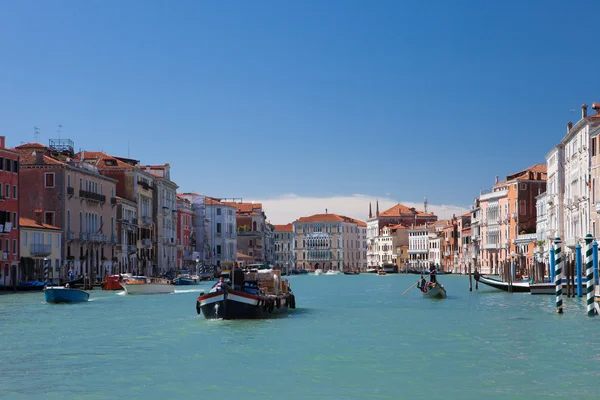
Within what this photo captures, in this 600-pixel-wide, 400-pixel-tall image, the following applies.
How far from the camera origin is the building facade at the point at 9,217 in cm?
4203

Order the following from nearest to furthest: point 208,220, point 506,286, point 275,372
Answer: point 275,372, point 506,286, point 208,220

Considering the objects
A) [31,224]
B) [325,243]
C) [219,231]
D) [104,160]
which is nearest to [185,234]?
[219,231]

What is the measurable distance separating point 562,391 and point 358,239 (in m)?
135

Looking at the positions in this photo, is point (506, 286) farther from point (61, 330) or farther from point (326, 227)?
point (326, 227)

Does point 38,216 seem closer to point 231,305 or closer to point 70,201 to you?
point 70,201

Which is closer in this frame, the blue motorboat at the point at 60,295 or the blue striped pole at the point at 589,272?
the blue striped pole at the point at 589,272

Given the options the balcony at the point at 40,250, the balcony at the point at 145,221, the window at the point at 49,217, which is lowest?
the balcony at the point at 40,250

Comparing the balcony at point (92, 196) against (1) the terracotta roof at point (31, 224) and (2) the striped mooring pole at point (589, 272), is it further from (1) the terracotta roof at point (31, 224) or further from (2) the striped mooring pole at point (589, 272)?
(2) the striped mooring pole at point (589, 272)

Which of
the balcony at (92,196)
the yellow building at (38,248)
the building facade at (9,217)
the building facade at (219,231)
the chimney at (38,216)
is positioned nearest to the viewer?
the building facade at (9,217)

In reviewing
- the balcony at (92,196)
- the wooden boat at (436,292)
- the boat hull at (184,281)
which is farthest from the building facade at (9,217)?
the wooden boat at (436,292)

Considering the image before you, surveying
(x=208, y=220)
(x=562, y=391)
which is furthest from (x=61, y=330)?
(x=208, y=220)

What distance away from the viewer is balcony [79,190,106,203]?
2057 inches

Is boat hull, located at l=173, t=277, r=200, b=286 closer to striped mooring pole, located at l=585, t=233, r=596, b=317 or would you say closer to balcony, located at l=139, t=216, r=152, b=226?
balcony, located at l=139, t=216, r=152, b=226

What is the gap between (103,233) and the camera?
187 feet
